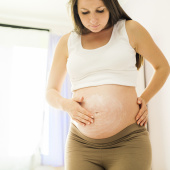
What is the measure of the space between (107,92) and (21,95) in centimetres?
259

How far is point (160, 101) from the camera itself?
75.0 inches

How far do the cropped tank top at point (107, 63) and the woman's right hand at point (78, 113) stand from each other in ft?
0.33

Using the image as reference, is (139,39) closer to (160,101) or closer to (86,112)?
(86,112)

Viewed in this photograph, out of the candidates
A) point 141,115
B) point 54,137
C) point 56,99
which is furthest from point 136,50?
point 54,137

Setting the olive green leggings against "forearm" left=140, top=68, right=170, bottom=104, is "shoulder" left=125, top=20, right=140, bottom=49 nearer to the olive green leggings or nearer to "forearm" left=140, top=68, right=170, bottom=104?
"forearm" left=140, top=68, right=170, bottom=104

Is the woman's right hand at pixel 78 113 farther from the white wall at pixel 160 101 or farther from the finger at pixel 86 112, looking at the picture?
the white wall at pixel 160 101

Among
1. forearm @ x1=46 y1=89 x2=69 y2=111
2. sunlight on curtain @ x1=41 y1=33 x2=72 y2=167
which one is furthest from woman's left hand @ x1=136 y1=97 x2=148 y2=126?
sunlight on curtain @ x1=41 y1=33 x2=72 y2=167

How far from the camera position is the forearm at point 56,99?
859 mm

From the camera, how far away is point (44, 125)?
325cm

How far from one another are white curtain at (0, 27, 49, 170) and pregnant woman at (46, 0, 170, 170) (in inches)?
92.5

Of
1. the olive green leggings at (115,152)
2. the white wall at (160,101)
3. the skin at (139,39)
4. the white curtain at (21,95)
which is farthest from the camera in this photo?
the white curtain at (21,95)

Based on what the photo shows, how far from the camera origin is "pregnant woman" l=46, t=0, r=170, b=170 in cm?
78

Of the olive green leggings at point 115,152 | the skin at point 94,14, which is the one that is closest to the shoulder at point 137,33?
the skin at point 94,14

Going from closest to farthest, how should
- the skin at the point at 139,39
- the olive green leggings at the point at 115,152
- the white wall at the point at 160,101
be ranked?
the olive green leggings at the point at 115,152 < the skin at the point at 139,39 < the white wall at the point at 160,101
